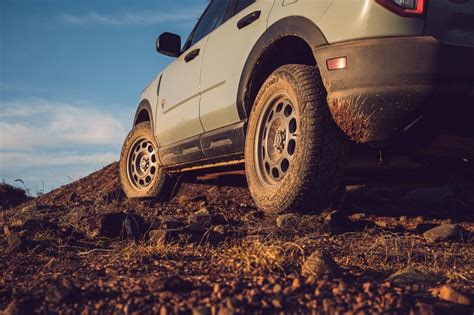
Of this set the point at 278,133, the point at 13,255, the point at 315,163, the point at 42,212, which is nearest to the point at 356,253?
the point at 315,163

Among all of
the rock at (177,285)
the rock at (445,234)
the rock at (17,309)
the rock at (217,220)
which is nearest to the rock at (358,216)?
the rock at (445,234)

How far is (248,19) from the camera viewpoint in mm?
3986

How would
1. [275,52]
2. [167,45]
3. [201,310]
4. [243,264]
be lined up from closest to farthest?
[201,310]
[243,264]
[275,52]
[167,45]

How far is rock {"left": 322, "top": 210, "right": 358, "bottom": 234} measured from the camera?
3.48 meters

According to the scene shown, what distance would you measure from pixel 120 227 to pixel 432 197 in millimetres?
3291

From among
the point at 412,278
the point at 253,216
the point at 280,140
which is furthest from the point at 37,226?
the point at 412,278

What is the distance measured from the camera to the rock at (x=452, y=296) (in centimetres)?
179

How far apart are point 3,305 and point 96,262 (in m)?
0.72

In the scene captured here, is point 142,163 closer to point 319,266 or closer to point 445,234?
point 445,234

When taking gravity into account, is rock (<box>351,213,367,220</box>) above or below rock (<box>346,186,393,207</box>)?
below

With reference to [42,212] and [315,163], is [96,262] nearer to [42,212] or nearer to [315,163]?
[315,163]

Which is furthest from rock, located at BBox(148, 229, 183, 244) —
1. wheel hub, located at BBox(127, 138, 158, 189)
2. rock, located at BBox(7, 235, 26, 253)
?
wheel hub, located at BBox(127, 138, 158, 189)

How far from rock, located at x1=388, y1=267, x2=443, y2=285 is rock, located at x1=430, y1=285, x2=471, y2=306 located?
16 centimetres

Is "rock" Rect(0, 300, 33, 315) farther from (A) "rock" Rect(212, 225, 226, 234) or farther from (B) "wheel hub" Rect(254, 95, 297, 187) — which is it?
(B) "wheel hub" Rect(254, 95, 297, 187)
